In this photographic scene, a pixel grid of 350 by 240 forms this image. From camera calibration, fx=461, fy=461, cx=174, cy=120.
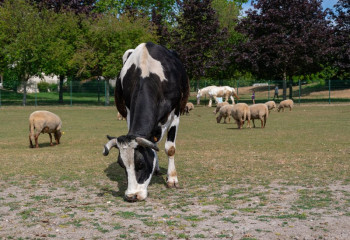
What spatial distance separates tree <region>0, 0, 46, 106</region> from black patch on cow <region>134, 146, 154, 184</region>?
3729 cm

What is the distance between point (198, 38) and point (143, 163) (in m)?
41.0

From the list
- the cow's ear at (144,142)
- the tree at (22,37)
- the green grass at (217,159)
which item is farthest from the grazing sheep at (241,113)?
the tree at (22,37)

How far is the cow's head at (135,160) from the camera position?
6.26m

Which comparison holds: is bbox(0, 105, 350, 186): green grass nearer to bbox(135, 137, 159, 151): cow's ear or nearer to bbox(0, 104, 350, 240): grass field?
bbox(0, 104, 350, 240): grass field

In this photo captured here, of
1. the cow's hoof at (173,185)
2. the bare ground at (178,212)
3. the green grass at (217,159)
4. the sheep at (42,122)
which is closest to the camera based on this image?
the bare ground at (178,212)

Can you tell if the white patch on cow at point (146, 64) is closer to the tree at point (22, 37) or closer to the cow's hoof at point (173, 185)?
the cow's hoof at point (173, 185)

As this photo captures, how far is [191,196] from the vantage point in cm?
711

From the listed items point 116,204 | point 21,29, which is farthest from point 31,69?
point 116,204

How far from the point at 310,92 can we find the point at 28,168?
50.6 m

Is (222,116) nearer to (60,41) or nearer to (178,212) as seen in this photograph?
(178,212)

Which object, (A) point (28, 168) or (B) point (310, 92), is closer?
(A) point (28, 168)

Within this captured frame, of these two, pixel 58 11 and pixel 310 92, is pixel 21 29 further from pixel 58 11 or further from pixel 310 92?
pixel 310 92

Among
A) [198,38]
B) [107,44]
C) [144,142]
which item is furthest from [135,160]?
[198,38]

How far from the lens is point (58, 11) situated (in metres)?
50.8
